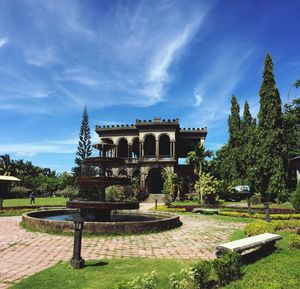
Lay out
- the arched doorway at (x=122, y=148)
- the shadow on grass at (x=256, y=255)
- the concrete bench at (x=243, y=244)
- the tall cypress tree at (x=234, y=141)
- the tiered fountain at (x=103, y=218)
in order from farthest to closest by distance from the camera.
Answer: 1. the arched doorway at (x=122, y=148)
2. the tall cypress tree at (x=234, y=141)
3. the tiered fountain at (x=103, y=218)
4. the shadow on grass at (x=256, y=255)
5. the concrete bench at (x=243, y=244)

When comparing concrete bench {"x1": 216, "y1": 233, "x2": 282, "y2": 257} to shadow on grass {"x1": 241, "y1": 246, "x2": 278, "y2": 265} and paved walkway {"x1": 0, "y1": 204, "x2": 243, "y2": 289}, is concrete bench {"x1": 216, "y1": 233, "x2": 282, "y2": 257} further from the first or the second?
paved walkway {"x1": 0, "y1": 204, "x2": 243, "y2": 289}

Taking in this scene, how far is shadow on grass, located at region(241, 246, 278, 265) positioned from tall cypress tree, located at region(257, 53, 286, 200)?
23563mm

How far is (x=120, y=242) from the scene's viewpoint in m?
9.17

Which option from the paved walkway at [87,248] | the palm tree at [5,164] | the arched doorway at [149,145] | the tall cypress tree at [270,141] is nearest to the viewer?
the paved walkway at [87,248]

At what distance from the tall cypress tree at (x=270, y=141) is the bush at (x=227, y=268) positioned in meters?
26.2

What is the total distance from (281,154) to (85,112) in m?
36.5

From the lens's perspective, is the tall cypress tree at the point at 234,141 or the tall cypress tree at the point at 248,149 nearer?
the tall cypress tree at the point at 248,149

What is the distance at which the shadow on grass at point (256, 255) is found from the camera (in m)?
6.58

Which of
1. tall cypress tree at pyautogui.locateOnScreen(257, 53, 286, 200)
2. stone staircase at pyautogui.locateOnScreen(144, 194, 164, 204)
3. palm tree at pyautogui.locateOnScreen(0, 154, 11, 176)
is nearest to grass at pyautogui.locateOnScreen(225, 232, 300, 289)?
tall cypress tree at pyautogui.locateOnScreen(257, 53, 286, 200)

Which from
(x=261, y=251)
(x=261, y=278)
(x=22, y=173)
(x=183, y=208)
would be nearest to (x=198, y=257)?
(x=261, y=251)

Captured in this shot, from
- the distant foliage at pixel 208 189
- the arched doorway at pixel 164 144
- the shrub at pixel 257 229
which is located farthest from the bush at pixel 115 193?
the shrub at pixel 257 229

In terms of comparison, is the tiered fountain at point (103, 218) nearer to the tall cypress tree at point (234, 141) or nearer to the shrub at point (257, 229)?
the shrub at point (257, 229)

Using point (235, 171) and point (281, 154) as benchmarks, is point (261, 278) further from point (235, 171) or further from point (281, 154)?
point (235, 171)

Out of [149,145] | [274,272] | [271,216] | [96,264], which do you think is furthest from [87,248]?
[149,145]
